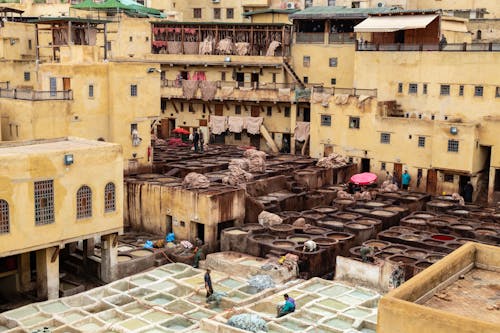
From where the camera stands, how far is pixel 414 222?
37.2 m

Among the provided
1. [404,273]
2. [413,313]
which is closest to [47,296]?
[404,273]

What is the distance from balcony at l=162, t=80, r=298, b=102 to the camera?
54.3 m

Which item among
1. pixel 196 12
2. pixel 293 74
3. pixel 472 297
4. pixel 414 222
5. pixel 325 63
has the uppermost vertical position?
pixel 196 12

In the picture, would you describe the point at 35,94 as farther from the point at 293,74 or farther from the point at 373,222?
the point at 293,74

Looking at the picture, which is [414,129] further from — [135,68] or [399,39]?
[135,68]

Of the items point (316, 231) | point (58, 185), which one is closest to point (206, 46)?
point (316, 231)

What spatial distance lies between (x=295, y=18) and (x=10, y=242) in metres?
36.7

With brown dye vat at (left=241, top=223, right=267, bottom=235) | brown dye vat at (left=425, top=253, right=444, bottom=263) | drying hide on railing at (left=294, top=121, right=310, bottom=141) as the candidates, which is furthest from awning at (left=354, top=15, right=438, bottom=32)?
brown dye vat at (left=425, top=253, right=444, bottom=263)

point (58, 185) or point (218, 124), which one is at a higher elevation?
point (218, 124)

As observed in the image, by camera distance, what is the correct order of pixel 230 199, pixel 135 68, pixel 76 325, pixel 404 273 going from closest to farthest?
pixel 76 325 < pixel 404 273 < pixel 230 199 < pixel 135 68

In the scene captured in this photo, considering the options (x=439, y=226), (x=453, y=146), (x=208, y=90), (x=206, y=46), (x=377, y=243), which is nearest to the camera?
(x=377, y=243)

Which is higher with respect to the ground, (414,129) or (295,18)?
(295,18)

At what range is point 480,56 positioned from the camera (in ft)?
145

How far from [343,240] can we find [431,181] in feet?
44.8
